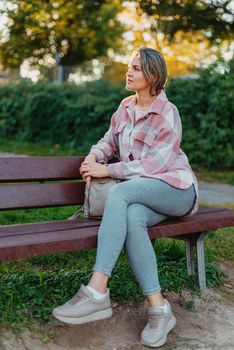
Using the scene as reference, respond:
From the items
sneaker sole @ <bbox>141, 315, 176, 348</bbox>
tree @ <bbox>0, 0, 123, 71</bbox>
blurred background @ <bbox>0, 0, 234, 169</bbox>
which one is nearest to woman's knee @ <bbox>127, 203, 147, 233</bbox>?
sneaker sole @ <bbox>141, 315, 176, 348</bbox>

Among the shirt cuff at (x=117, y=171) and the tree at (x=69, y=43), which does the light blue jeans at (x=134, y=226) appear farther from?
the tree at (x=69, y=43)

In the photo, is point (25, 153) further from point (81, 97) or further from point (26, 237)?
point (26, 237)

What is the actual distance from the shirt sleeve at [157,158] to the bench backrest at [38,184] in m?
0.45

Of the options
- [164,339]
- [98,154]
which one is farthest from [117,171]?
[164,339]

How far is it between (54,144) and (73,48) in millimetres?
20158

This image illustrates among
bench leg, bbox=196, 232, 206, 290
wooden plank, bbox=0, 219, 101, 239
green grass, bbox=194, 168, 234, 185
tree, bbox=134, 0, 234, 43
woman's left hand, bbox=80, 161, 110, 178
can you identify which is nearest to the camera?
wooden plank, bbox=0, 219, 101, 239

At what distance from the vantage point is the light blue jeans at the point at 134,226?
10.8 feet

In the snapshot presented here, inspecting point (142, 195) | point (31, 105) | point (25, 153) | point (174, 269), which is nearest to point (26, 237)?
point (142, 195)

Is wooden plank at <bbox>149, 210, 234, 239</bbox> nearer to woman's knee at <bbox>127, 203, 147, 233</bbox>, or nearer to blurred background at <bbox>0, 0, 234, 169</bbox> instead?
woman's knee at <bbox>127, 203, 147, 233</bbox>

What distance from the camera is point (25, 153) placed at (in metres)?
13.6

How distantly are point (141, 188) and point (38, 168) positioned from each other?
76 cm

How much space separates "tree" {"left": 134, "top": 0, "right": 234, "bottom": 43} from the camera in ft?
32.8

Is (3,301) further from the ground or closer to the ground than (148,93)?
closer to the ground

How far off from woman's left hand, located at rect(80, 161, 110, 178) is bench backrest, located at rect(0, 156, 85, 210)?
0.77 feet
